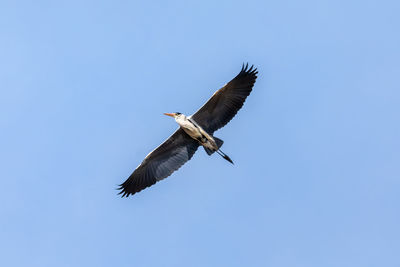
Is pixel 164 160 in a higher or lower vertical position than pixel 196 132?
higher

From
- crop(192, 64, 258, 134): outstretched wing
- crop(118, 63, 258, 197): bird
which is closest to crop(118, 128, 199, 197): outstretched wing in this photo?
crop(118, 63, 258, 197): bird

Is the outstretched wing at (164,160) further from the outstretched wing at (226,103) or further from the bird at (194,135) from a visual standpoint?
the outstretched wing at (226,103)

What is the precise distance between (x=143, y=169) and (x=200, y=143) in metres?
2.00

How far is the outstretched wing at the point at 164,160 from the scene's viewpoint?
73.5 ft

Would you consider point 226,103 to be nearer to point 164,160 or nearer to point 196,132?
point 196,132

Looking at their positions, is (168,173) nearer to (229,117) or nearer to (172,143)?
(172,143)

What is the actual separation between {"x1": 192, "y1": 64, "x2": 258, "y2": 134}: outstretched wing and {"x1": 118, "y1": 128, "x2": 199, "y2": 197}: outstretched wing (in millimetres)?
868

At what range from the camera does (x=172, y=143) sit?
886 inches

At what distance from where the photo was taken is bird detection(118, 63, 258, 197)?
71.2ft

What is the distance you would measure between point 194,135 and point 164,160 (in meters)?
1.40

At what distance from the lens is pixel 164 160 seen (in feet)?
74.1

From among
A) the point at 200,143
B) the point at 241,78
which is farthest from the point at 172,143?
the point at 241,78

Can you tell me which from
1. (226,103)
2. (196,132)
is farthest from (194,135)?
(226,103)

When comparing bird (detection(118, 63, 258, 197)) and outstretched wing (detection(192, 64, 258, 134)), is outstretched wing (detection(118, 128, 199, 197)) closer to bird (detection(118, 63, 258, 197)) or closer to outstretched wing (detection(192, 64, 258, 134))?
bird (detection(118, 63, 258, 197))
